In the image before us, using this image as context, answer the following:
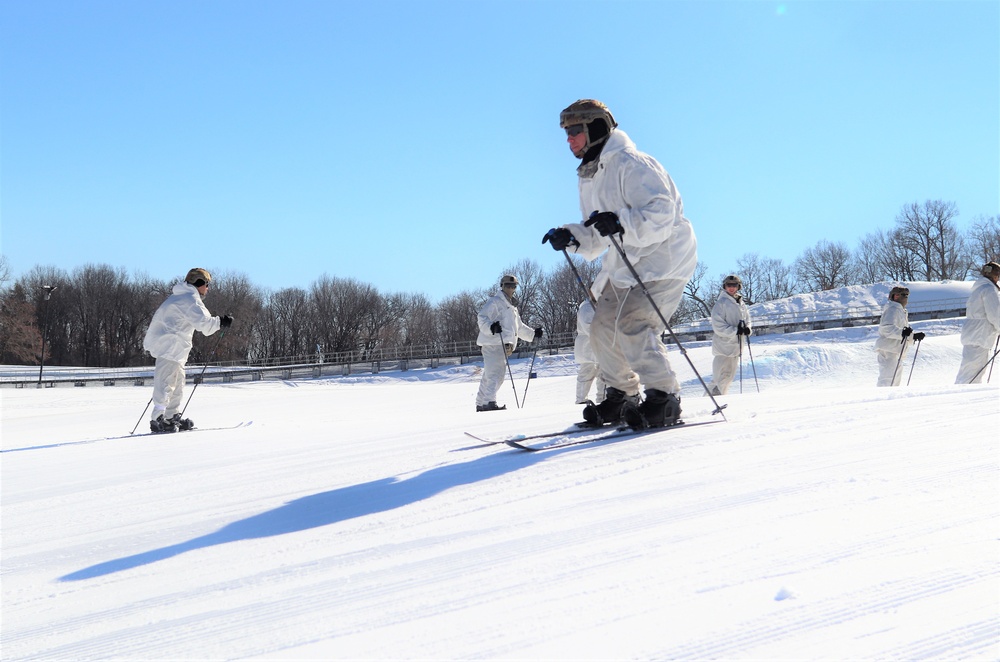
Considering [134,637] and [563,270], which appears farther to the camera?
[563,270]

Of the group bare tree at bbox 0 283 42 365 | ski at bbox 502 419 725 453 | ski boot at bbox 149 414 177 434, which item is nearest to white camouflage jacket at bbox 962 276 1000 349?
ski at bbox 502 419 725 453

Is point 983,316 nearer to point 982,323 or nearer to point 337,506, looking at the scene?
point 982,323

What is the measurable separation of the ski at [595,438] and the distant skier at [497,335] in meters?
7.48

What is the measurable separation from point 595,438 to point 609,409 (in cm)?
71

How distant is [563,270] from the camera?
189 ft

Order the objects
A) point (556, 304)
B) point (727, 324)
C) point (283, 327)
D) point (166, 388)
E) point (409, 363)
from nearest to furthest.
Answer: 1. point (166, 388)
2. point (727, 324)
3. point (409, 363)
4. point (556, 304)
5. point (283, 327)

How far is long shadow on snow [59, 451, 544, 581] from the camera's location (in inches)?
85.9

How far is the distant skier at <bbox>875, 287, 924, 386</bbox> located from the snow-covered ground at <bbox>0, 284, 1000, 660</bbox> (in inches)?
316

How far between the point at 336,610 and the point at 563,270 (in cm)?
5657

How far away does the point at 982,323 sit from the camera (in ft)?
32.1

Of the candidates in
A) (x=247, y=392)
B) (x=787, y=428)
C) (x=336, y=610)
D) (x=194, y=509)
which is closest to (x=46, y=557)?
(x=194, y=509)

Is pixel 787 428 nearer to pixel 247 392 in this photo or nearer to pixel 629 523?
pixel 629 523

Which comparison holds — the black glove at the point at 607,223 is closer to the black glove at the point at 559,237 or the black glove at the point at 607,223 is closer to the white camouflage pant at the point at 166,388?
the black glove at the point at 559,237

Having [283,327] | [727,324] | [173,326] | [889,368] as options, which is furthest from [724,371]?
[283,327]
